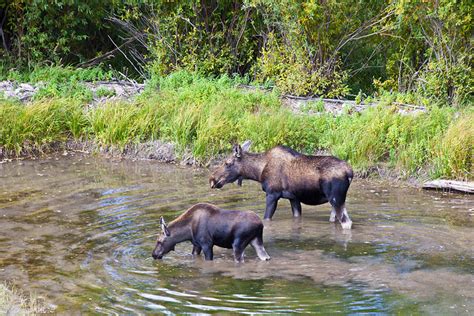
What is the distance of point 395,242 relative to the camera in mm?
11875

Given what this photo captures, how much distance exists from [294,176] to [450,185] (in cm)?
342

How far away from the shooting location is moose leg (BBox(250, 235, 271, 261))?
11070mm

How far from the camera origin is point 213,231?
11109mm

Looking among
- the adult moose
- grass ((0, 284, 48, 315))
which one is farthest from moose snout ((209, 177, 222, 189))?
grass ((0, 284, 48, 315))

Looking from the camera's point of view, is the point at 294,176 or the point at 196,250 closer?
the point at 196,250

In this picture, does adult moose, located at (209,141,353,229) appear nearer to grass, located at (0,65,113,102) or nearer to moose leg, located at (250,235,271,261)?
moose leg, located at (250,235,271,261)

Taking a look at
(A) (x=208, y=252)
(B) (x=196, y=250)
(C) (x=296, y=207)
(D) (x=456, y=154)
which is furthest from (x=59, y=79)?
(A) (x=208, y=252)

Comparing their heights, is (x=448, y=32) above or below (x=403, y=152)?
above

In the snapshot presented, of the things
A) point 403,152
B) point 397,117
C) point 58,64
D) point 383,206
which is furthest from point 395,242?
point 58,64

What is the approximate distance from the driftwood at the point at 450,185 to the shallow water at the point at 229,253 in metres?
0.20

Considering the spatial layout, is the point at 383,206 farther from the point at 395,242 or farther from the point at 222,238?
the point at 222,238

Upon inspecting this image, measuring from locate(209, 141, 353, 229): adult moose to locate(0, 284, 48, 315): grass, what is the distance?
4575 millimetres

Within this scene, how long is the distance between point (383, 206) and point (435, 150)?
2.11 metres

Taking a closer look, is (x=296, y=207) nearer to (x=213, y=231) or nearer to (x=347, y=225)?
(x=347, y=225)
